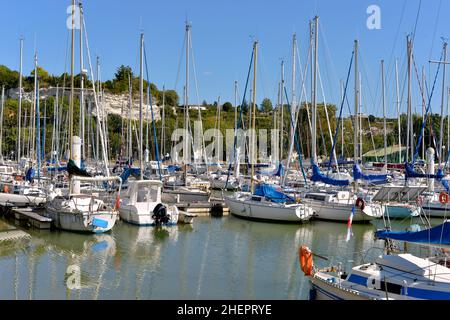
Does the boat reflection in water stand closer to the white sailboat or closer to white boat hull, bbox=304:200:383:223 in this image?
the white sailboat

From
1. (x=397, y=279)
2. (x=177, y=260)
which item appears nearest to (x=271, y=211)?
(x=177, y=260)

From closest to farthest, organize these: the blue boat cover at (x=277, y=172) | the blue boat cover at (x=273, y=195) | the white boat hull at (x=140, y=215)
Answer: the white boat hull at (x=140, y=215) < the blue boat cover at (x=273, y=195) < the blue boat cover at (x=277, y=172)

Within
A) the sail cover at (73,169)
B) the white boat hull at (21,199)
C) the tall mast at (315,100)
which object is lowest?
the white boat hull at (21,199)

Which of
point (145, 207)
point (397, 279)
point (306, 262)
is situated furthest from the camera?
point (145, 207)

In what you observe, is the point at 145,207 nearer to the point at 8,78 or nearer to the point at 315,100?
the point at 315,100

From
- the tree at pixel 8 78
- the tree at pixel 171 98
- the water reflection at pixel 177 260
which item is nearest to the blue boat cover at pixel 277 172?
the water reflection at pixel 177 260

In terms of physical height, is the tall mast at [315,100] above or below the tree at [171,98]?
below

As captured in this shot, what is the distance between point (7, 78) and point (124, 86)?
28.6 metres

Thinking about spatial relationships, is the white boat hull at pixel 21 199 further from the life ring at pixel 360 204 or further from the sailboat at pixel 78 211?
the life ring at pixel 360 204

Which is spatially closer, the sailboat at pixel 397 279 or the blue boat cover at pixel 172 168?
the sailboat at pixel 397 279

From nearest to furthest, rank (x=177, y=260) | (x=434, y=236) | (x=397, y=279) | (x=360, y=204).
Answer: (x=397, y=279) → (x=434, y=236) → (x=177, y=260) → (x=360, y=204)

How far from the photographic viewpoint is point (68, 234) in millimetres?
27672
